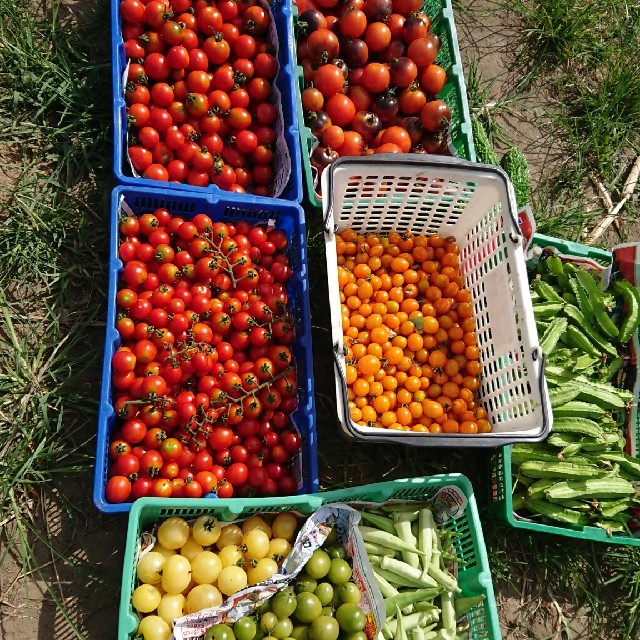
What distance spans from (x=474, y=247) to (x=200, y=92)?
163 centimetres

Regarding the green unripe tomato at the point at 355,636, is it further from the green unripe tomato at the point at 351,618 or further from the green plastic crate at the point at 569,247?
the green plastic crate at the point at 569,247

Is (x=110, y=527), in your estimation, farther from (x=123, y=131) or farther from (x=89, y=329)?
(x=123, y=131)

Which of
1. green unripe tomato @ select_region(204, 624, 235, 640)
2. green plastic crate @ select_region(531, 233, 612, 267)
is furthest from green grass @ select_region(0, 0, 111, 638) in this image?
green plastic crate @ select_region(531, 233, 612, 267)

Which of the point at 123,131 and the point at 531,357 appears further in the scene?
the point at 123,131

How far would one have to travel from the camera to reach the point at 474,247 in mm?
3260

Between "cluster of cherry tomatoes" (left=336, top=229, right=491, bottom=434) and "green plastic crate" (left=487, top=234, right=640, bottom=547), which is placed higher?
"cluster of cherry tomatoes" (left=336, top=229, right=491, bottom=434)

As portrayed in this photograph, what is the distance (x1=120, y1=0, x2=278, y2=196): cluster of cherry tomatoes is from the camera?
3.07 m

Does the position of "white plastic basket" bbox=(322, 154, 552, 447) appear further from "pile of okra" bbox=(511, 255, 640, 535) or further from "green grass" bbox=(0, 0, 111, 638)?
"green grass" bbox=(0, 0, 111, 638)

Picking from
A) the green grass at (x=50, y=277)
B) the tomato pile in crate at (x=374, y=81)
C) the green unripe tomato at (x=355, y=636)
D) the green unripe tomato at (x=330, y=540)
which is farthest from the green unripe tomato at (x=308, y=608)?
the tomato pile in crate at (x=374, y=81)

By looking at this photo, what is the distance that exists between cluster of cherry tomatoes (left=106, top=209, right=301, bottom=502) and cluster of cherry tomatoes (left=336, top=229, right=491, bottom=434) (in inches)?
13.4

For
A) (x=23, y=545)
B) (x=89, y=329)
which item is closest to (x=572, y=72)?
(x=89, y=329)

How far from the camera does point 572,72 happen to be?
4.36m

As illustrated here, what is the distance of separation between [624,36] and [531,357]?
9.95ft

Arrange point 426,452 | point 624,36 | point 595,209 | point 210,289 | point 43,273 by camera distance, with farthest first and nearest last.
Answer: point 624,36 → point 595,209 → point 426,452 → point 43,273 → point 210,289
